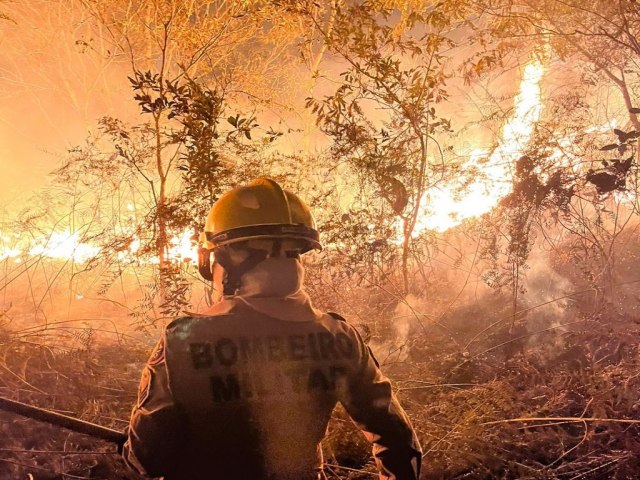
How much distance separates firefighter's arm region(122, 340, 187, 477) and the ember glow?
5372 mm

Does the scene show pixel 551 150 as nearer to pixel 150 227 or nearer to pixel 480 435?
pixel 480 435

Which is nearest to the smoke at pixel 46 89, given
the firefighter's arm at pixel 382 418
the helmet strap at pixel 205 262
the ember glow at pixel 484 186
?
the ember glow at pixel 484 186

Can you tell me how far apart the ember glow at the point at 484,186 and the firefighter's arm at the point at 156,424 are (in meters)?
5.37

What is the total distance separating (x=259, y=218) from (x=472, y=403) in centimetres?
337

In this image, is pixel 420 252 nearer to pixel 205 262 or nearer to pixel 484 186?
pixel 484 186

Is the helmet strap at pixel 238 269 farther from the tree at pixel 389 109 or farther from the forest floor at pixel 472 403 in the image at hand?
the tree at pixel 389 109

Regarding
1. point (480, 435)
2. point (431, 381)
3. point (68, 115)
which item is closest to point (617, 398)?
point (480, 435)

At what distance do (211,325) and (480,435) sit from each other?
10.0 ft

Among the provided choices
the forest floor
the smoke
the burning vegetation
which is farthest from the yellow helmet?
the smoke

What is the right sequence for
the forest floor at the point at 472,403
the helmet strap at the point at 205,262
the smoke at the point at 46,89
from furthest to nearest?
the smoke at the point at 46,89
the forest floor at the point at 472,403
the helmet strap at the point at 205,262

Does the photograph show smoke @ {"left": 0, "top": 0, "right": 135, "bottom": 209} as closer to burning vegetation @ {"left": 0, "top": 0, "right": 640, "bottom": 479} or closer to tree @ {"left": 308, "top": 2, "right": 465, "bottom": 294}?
burning vegetation @ {"left": 0, "top": 0, "right": 640, "bottom": 479}

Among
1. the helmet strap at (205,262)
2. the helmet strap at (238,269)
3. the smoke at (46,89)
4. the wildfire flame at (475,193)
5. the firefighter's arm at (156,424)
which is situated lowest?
the firefighter's arm at (156,424)

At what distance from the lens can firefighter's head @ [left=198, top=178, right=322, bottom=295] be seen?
1.88 meters

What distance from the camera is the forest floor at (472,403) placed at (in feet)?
11.5
